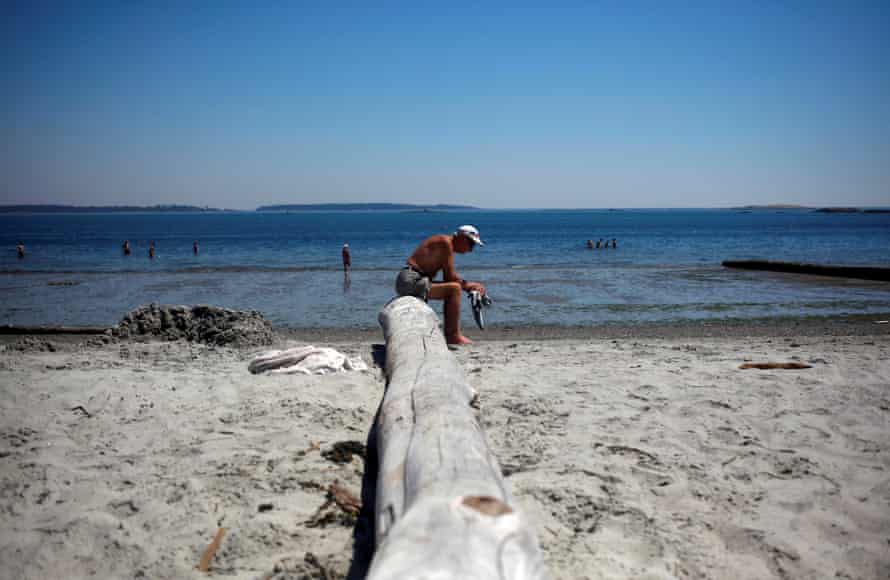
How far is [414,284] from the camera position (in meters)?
7.80

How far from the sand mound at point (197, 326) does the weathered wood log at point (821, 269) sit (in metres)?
19.5

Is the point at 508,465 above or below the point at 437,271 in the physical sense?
below

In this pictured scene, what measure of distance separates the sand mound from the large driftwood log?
3.95m

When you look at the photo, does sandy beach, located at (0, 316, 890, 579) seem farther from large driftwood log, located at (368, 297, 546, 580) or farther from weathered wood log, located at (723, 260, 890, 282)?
weathered wood log, located at (723, 260, 890, 282)

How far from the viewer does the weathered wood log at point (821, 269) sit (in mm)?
18188

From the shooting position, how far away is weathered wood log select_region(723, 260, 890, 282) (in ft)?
59.7

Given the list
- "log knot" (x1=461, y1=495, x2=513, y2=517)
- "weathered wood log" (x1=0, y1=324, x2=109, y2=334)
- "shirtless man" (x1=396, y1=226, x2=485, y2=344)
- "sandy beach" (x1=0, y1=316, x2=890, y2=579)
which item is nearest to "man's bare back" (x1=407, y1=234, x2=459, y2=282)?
"shirtless man" (x1=396, y1=226, x2=485, y2=344)

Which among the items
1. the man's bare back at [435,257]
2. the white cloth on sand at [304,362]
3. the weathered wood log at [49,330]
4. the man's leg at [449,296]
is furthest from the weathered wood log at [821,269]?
the weathered wood log at [49,330]

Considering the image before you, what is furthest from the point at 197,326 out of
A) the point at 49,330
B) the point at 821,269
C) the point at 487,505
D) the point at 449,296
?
the point at 821,269

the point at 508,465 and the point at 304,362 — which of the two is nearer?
the point at 508,465

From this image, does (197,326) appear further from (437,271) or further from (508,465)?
(508,465)

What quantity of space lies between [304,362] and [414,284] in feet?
7.11

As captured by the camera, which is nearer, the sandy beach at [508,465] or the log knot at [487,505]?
the log knot at [487,505]

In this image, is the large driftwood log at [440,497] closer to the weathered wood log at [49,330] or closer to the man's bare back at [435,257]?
the man's bare back at [435,257]
